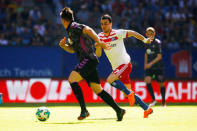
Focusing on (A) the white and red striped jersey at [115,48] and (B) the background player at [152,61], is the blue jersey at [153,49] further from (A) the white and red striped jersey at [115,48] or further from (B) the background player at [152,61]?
(A) the white and red striped jersey at [115,48]

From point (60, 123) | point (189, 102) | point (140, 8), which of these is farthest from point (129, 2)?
point (60, 123)

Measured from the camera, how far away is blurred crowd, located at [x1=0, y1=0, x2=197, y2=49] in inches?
772

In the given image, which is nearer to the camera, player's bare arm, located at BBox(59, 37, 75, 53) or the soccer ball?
player's bare arm, located at BBox(59, 37, 75, 53)

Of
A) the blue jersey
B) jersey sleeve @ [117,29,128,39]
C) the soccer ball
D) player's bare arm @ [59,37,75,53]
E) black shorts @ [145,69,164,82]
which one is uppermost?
the blue jersey

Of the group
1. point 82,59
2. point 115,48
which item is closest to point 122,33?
point 115,48

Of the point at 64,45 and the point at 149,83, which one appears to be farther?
the point at 149,83

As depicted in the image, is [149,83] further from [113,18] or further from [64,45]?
[113,18]

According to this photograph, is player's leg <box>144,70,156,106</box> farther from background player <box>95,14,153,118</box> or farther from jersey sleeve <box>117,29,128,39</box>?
jersey sleeve <box>117,29,128,39</box>

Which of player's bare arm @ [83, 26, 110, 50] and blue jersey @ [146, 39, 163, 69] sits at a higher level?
blue jersey @ [146, 39, 163, 69]

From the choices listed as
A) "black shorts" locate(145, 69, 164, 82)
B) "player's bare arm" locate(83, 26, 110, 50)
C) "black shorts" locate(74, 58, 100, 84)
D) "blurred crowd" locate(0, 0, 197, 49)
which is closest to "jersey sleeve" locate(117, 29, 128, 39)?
"black shorts" locate(74, 58, 100, 84)

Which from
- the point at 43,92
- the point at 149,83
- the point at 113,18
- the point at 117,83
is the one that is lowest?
the point at 117,83

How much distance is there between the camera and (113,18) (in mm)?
21016

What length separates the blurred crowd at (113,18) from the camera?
19612 millimetres

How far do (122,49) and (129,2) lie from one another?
1198cm
